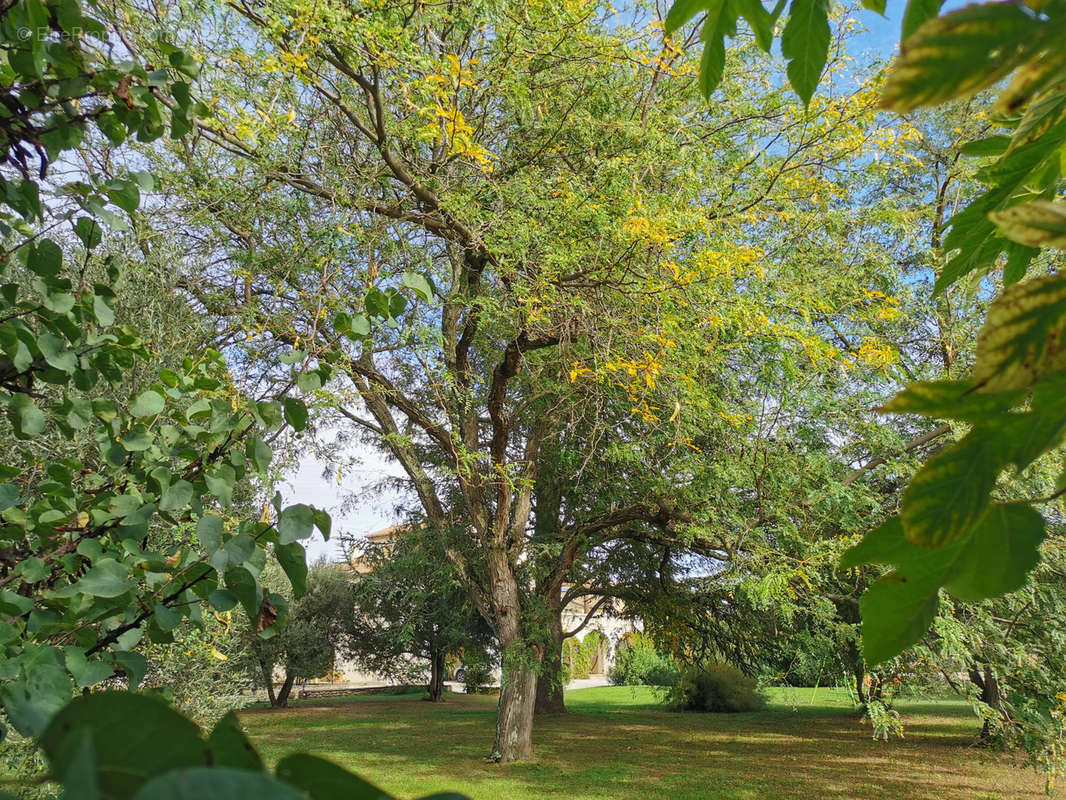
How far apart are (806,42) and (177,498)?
4.53 ft

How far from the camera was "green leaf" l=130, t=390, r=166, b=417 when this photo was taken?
1.49 m

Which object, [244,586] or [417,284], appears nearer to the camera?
[244,586]

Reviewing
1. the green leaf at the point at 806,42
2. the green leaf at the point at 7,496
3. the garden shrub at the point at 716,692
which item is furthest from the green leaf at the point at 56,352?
the garden shrub at the point at 716,692

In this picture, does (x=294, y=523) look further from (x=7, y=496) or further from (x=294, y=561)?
(x=7, y=496)

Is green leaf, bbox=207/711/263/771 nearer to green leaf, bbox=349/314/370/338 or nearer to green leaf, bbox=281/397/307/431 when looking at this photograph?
green leaf, bbox=281/397/307/431

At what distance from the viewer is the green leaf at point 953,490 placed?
47 cm

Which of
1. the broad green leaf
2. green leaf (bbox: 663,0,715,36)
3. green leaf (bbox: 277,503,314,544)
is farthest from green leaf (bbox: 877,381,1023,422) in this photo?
green leaf (bbox: 277,503,314,544)

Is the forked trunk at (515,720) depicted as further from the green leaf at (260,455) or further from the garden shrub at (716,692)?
the garden shrub at (716,692)

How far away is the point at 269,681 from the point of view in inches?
829

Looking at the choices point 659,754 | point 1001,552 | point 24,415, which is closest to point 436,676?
point 659,754

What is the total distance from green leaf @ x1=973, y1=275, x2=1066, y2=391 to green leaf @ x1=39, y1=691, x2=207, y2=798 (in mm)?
425

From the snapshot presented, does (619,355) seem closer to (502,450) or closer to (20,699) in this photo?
(502,450)

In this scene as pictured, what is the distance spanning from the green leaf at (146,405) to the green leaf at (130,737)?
140cm

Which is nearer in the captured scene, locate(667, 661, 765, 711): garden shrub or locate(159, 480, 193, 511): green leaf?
locate(159, 480, 193, 511): green leaf
